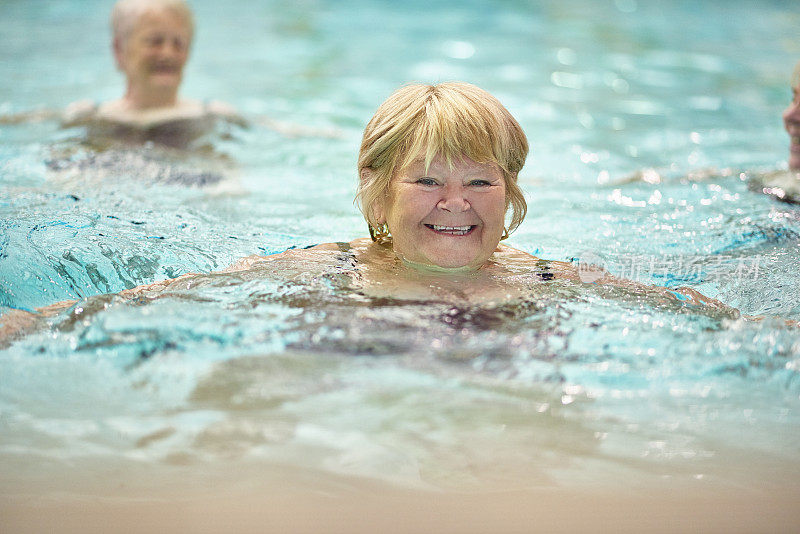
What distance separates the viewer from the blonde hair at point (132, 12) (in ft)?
18.2

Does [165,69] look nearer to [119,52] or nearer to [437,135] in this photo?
[119,52]

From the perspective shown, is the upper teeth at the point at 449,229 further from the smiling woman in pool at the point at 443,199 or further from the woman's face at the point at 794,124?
the woman's face at the point at 794,124

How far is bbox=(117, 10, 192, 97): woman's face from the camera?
553 cm

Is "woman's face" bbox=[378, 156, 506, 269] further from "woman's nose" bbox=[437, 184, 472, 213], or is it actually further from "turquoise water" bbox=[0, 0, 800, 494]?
"turquoise water" bbox=[0, 0, 800, 494]

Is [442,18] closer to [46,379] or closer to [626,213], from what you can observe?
[626,213]

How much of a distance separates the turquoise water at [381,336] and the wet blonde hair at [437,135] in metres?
0.48

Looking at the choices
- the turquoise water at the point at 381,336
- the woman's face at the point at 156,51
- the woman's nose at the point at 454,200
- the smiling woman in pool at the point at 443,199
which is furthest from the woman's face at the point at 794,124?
the woman's face at the point at 156,51

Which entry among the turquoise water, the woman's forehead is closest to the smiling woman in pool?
the woman's forehead

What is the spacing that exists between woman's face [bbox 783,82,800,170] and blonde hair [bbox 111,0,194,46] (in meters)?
3.60

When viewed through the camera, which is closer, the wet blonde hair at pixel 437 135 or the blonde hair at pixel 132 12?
the wet blonde hair at pixel 437 135

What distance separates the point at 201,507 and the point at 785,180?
3721mm

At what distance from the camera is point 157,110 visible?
5.68 m

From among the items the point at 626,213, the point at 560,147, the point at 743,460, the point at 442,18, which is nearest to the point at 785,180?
the point at 626,213

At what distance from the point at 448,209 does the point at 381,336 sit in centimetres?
55
